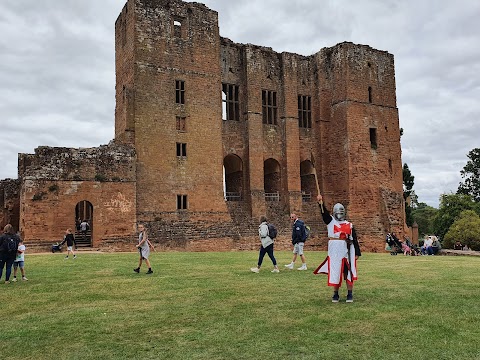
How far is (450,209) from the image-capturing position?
152 feet

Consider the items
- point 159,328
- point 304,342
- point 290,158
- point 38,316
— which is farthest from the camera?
point 290,158

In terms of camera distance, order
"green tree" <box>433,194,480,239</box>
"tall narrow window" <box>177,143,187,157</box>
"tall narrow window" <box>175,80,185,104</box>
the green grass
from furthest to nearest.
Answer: "green tree" <box>433,194,480,239</box> < "tall narrow window" <box>175,80,185,104</box> < "tall narrow window" <box>177,143,187,157</box> < the green grass

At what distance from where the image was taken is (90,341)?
6500mm

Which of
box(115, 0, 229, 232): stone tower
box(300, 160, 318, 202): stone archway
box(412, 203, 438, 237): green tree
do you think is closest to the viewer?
box(115, 0, 229, 232): stone tower

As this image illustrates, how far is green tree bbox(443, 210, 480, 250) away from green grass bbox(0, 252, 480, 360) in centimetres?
2952

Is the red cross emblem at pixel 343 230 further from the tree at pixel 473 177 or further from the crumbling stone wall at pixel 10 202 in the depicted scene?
the tree at pixel 473 177

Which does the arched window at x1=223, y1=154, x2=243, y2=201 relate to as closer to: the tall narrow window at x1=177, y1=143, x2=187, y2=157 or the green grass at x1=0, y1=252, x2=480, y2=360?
the tall narrow window at x1=177, y1=143, x2=187, y2=157

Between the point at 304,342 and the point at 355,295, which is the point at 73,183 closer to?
the point at 355,295

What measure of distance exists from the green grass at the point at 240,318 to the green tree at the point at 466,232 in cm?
2952

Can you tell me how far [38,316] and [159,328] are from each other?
2.41m

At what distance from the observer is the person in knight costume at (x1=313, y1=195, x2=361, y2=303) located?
8484mm

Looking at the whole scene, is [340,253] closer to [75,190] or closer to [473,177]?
[75,190]

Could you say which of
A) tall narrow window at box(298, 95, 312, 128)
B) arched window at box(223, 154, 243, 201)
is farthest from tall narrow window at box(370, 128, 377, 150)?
arched window at box(223, 154, 243, 201)

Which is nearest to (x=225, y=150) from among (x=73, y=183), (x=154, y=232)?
(x=154, y=232)
